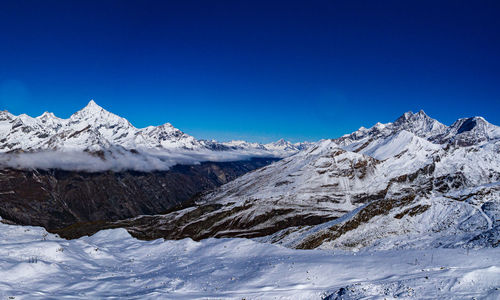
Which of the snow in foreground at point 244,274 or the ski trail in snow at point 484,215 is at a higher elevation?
the snow in foreground at point 244,274

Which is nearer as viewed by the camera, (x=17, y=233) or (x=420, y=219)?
(x=17, y=233)

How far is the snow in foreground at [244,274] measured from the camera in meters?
18.7

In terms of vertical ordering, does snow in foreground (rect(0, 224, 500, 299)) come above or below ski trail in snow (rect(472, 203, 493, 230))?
above

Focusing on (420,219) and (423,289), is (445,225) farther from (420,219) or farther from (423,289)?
(423,289)

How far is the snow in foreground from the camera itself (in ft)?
61.4

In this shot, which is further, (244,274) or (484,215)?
(484,215)

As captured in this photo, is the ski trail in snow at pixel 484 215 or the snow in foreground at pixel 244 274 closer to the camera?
the snow in foreground at pixel 244 274

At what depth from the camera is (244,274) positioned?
2672 cm

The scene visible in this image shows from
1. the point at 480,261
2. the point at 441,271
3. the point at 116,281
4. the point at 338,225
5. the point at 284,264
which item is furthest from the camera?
the point at 338,225

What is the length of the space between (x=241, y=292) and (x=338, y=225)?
2575 inches

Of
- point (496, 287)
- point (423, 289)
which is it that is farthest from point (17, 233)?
point (496, 287)

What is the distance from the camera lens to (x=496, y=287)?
1689cm

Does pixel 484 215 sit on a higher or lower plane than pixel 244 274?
lower

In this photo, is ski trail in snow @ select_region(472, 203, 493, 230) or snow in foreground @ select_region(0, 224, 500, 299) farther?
ski trail in snow @ select_region(472, 203, 493, 230)
